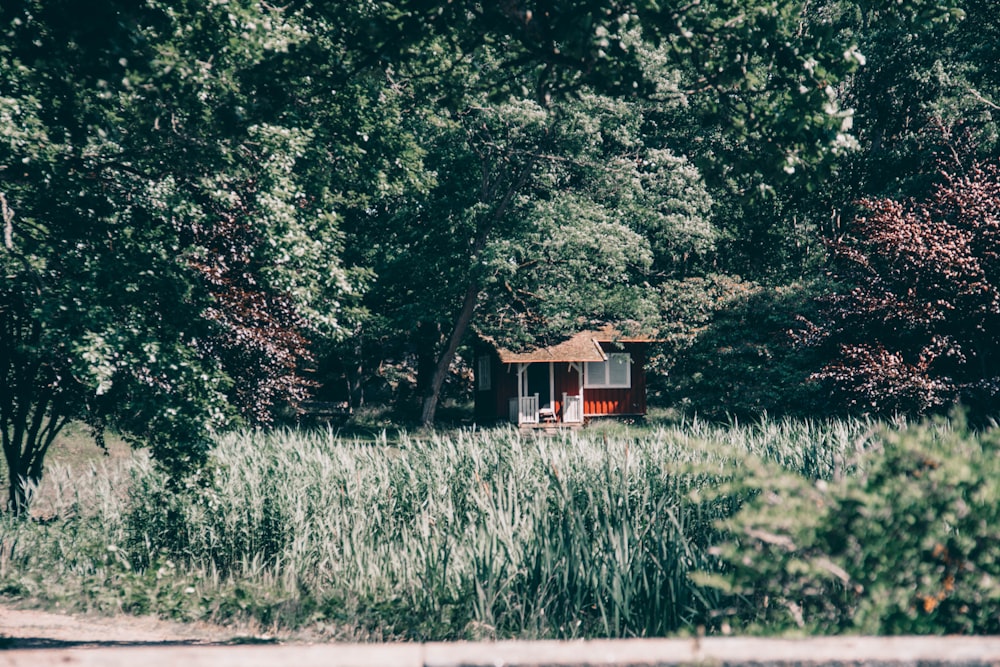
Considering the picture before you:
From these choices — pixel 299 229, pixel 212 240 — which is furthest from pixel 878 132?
pixel 299 229

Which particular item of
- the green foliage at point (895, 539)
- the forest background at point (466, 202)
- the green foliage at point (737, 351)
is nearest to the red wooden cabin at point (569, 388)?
the forest background at point (466, 202)

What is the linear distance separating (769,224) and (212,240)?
20552mm

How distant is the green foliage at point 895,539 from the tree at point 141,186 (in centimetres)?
526

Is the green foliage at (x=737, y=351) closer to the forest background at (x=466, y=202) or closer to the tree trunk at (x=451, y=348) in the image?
the forest background at (x=466, y=202)

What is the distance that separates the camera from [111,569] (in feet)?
29.2

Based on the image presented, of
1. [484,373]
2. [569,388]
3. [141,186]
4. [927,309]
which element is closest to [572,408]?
[569,388]

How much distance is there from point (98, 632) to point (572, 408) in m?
24.5

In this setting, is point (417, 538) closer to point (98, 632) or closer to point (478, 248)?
point (98, 632)

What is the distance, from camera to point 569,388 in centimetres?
3170

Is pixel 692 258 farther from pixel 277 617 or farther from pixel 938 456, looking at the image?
pixel 938 456

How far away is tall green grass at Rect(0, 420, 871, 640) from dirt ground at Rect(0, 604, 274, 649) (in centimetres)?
23

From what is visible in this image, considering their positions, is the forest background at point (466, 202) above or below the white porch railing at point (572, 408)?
above

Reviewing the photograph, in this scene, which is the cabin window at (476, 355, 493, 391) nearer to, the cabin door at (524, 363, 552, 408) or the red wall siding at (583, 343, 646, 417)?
the cabin door at (524, 363, 552, 408)

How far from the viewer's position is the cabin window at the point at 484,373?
1310 inches
